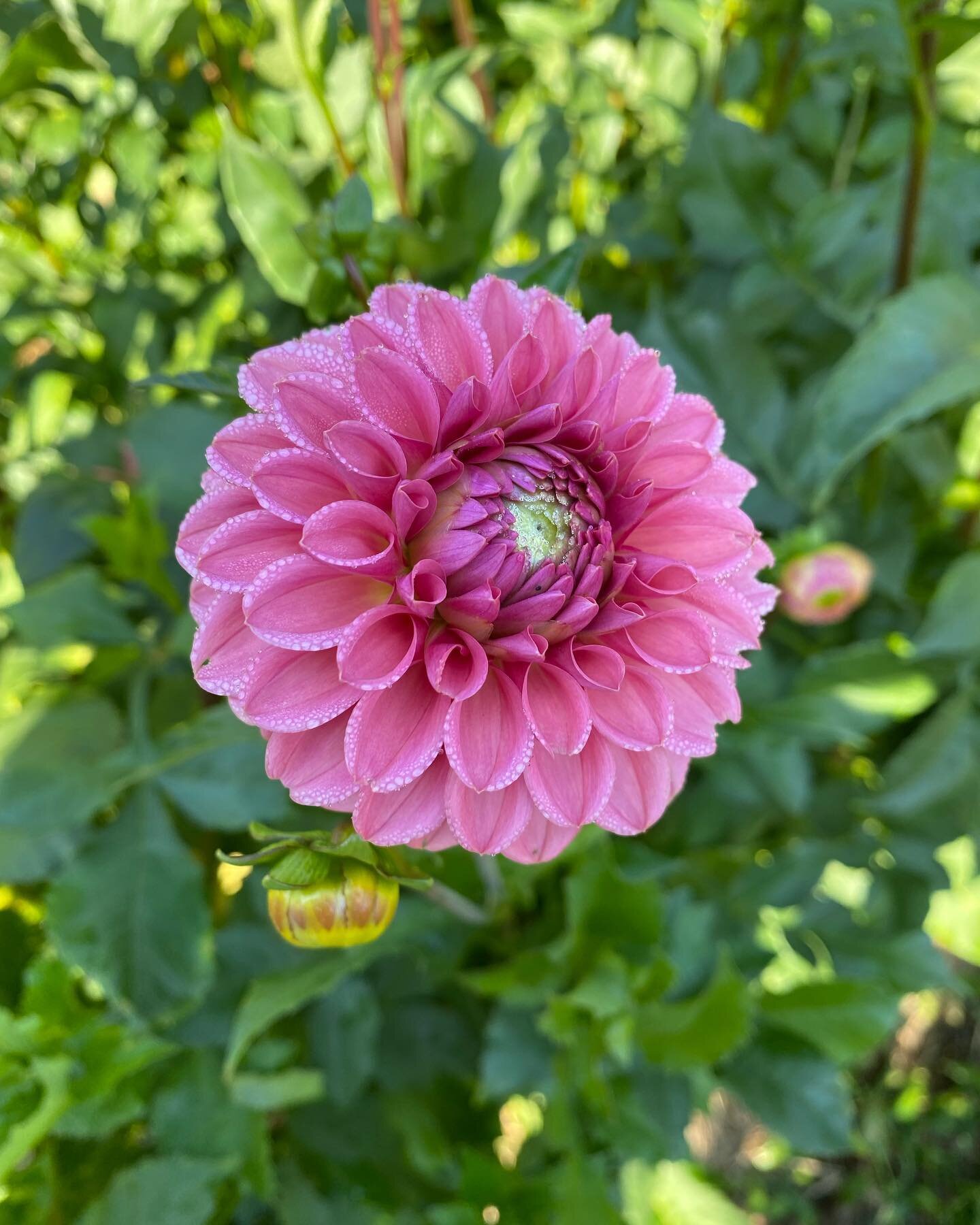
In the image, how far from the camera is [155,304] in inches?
39.9

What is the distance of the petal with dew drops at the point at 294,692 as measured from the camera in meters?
0.41

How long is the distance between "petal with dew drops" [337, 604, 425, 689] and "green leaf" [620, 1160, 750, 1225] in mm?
831

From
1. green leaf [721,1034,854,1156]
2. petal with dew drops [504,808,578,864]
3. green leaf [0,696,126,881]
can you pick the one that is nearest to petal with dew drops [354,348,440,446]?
petal with dew drops [504,808,578,864]

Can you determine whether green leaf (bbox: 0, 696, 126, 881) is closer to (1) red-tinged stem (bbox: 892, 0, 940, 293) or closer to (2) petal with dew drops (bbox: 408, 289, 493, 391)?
(2) petal with dew drops (bbox: 408, 289, 493, 391)

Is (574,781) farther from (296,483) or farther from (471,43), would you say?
(471,43)

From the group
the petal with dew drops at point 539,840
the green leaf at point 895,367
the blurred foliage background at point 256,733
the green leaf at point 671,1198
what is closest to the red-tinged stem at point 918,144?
the blurred foliage background at point 256,733

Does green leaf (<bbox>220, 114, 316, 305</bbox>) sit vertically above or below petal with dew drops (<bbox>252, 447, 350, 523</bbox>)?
above

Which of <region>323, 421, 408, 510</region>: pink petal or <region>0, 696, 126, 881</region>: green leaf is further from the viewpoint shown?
<region>0, 696, 126, 881</region>: green leaf

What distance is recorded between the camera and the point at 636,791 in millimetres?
465

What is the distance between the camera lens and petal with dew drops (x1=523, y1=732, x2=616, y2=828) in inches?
16.8

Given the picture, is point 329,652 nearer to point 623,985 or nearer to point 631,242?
point 623,985

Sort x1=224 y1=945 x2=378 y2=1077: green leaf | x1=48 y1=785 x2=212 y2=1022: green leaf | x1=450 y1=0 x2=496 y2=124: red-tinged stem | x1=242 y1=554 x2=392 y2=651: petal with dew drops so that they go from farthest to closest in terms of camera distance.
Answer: x1=450 y1=0 x2=496 y2=124: red-tinged stem, x1=48 y1=785 x2=212 y2=1022: green leaf, x1=224 y1=945 x2=378 y2=1077: green leaf, x1=242 y1=554 x2=392 y2=651: petal with dew drops

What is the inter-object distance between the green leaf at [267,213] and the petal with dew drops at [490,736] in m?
0.36

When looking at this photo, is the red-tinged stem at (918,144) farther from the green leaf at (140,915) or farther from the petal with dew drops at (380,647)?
the green leaf at (140,915)
